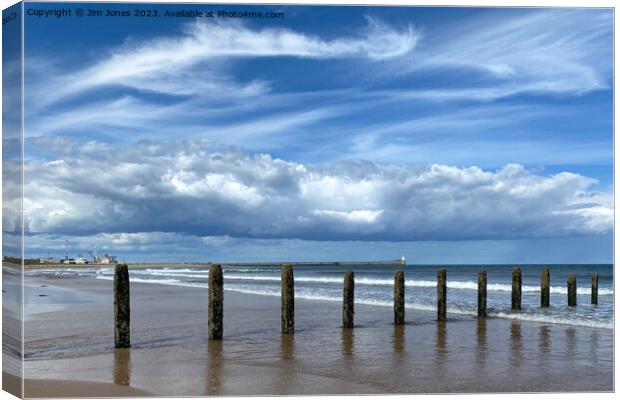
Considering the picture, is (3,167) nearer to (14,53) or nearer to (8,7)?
(14,53)

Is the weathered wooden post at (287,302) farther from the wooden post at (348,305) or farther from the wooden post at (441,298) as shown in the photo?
the wooden post at (441,298)

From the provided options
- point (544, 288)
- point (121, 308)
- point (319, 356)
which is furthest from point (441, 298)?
point (121, 308)

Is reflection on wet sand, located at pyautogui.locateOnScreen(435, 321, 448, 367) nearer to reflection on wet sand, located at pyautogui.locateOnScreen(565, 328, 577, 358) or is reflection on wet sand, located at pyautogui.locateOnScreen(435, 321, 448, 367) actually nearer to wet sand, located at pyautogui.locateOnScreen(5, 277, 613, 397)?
wet sand, located at pyautogui.locateOnScreen(5, 277, 613, 397)

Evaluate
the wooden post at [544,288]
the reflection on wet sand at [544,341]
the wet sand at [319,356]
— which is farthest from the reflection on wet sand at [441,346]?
the wooden post at [544,288]

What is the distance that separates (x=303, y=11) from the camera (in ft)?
33.9

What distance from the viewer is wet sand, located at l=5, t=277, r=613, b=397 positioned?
10.3m

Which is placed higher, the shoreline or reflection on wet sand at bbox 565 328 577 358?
the shoreline

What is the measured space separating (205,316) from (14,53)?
12034 mm

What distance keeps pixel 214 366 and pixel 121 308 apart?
2.71 m

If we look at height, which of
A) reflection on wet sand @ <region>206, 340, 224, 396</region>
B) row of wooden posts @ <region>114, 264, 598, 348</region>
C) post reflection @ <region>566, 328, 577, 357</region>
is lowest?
post reflection @ <region>566, 328, 577, 357</region>

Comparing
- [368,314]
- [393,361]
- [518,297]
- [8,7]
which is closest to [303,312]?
[368,314]

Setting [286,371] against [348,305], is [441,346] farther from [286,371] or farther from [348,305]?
[286,371]

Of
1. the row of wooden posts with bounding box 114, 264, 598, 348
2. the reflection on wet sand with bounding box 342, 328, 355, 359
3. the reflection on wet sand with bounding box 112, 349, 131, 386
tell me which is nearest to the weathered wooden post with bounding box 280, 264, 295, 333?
the row of wooden posts with bounding box 114, 264, 598, 348

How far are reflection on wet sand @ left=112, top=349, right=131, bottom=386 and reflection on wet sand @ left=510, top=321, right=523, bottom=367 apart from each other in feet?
21.1
